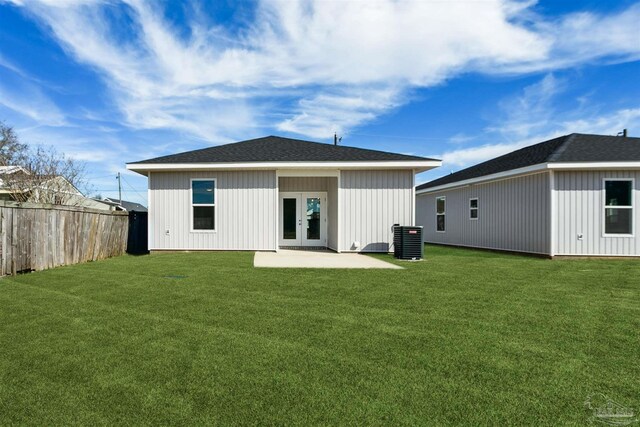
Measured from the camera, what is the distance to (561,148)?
12.1 metres

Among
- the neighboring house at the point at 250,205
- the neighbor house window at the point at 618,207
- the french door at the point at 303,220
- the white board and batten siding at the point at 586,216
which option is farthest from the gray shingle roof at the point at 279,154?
the neighbor house window at the point at 618,207

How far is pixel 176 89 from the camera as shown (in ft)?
44.2

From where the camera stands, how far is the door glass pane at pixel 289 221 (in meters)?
14.5

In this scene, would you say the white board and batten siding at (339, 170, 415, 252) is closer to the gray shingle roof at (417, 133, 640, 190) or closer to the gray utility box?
the gray utility box

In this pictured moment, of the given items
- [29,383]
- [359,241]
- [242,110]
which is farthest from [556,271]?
[242,110]

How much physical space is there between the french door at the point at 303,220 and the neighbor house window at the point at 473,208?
651 cm

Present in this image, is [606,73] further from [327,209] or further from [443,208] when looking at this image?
[327,209]

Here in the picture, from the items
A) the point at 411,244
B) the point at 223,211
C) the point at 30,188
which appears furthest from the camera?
the point at 30,188

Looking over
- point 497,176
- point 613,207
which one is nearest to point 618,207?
point 613,207

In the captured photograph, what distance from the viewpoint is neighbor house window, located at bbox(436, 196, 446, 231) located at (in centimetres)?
1836

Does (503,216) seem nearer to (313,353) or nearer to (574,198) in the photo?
(574,198)

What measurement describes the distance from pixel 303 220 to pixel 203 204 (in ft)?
13.4

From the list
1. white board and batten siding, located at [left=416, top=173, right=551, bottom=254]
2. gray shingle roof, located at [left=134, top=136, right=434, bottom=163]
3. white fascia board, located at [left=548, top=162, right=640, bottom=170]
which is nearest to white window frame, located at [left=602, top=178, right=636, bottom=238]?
white fascia board, located at [left=548, top=162, right=640, bottom=170]

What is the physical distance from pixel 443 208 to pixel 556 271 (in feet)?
32.9
